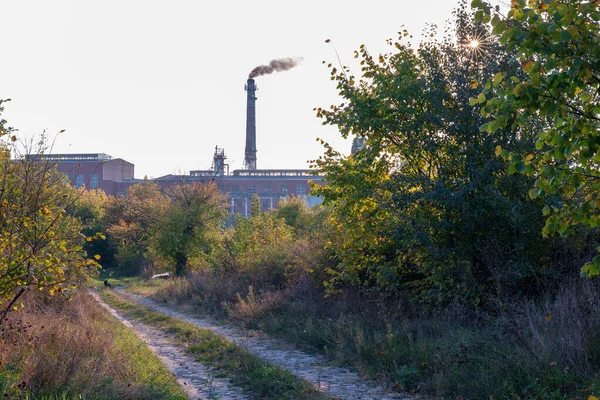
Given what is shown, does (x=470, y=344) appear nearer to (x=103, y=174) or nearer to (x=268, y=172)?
(x=268, y=172)

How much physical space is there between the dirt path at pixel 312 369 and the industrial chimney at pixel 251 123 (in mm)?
53492

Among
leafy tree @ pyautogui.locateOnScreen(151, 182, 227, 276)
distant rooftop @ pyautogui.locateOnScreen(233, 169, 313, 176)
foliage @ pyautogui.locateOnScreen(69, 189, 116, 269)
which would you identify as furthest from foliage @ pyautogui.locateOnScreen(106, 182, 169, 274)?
distant rooftop @ pyautogui.locateOnScreen(233, 169, 313, 176)

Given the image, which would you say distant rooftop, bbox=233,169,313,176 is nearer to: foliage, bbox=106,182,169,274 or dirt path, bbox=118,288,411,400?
foliage, bbox=106,182,169,274

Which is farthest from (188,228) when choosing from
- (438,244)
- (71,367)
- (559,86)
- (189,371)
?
(559,86)

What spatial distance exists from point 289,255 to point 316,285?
2819mm

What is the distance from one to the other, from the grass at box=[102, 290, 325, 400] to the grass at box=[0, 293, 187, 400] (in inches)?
46.4

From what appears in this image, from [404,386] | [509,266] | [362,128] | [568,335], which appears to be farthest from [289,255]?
[568,335]

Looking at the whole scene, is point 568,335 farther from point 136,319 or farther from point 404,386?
point 136,319

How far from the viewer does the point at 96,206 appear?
5756 centimetres

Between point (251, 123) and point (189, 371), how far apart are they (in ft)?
198

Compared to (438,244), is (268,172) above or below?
above

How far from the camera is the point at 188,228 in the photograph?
1401 inches

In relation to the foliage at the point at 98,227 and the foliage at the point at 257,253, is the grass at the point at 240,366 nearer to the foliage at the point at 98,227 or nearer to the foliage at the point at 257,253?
the foliage at the point at 257,253

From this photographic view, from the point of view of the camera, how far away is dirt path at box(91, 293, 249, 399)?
8.97m
